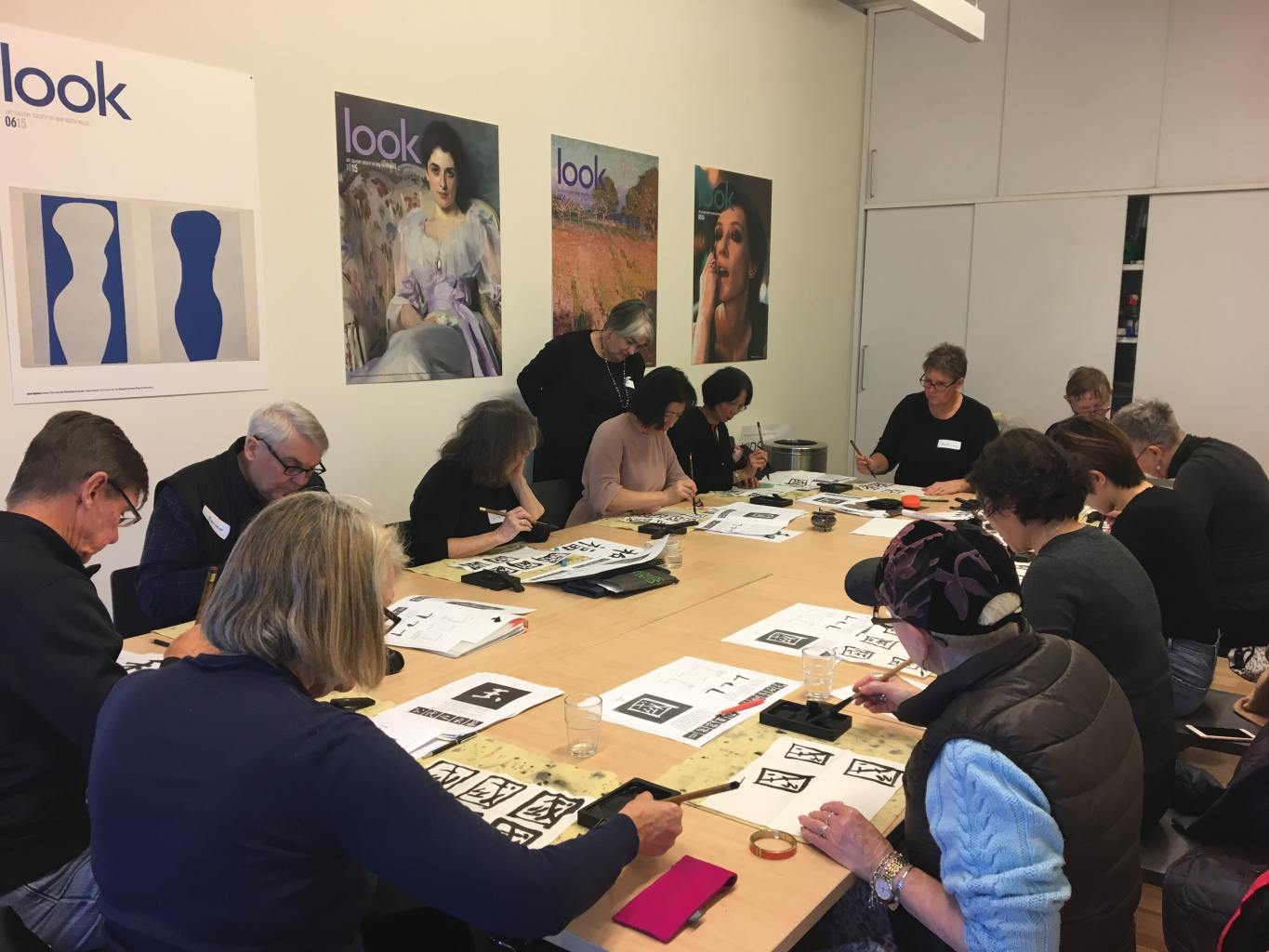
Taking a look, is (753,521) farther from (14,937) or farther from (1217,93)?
(1217,93)

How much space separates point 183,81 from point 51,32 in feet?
1.40

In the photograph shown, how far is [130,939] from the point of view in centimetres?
124

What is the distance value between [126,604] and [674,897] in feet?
6.70

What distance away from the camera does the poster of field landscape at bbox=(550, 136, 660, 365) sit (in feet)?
16.4

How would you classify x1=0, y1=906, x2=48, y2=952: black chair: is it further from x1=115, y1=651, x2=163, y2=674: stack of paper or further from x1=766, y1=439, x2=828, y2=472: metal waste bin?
x1=766, y1=439, x2=828, y2=472: metal waste bin

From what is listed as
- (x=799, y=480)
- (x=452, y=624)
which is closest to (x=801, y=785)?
(x=452, y=624)

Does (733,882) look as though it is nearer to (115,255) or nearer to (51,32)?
(115,255)

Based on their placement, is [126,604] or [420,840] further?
[126,604]

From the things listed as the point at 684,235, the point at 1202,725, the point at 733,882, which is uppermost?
the point at 684,235

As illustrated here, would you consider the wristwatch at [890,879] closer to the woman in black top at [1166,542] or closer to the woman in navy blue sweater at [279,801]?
the woman in navy blue sweater at [279,801]

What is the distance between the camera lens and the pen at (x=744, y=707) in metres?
2.07

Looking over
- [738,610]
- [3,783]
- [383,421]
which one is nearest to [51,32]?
[383,421]

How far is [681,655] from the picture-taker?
243cm

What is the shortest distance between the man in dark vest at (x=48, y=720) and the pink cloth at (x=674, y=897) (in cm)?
91
